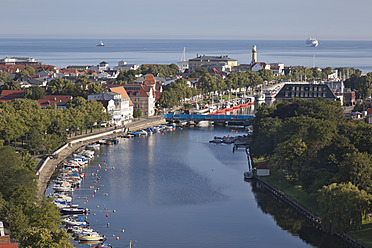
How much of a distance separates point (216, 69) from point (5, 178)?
110885 millimetres

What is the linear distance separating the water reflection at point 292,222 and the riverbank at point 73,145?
13711 mm

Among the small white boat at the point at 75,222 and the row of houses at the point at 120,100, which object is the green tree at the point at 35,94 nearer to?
the row of houses at the point at 120,100

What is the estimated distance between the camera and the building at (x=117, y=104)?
266ft

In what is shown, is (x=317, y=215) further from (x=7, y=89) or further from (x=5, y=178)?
(x=7, y=89)

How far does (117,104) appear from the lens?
3248 inches

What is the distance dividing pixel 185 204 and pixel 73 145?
23.9 m

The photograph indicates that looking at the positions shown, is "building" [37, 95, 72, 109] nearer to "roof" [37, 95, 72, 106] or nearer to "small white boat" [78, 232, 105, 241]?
"roof" [37, 95, 72, 106]

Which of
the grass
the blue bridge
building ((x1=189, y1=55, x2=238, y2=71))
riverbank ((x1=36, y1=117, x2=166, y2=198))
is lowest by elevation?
the grass

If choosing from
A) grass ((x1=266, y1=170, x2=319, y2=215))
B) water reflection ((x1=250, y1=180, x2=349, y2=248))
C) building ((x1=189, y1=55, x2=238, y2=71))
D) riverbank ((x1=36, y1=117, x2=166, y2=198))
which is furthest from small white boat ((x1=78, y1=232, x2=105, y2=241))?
building ((x1=189, y1=55, x2=238, y2=71))

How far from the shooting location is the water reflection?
3650cm

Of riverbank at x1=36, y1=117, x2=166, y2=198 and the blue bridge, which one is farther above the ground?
the blue bridge

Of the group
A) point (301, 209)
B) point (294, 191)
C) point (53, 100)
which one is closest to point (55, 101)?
point (53, 100)

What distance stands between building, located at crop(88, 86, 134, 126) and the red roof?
881 cm

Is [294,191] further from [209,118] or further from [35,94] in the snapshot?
[35,94]
